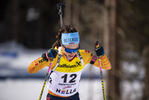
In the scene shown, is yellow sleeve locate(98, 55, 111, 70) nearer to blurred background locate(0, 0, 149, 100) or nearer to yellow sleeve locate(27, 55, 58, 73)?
yellow sleeve locate(27, 55, 58, 73)

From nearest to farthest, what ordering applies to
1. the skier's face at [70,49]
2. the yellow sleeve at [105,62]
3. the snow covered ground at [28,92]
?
the skier's face at [70,49], the yellow sleeve at [105,62], the snow covered ground at [28,92]

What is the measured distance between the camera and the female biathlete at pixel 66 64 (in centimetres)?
322

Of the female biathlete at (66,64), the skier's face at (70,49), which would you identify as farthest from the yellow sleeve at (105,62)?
Result: the skier's face at (70,49)

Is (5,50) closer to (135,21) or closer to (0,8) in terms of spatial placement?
(0,8)

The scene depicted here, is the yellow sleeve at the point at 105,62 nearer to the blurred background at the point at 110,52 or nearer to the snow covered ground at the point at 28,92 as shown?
the blurred background at the point at 110,52

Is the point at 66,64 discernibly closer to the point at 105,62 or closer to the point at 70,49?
the point at 70,49

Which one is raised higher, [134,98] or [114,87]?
[114,87]

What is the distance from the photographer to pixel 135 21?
890 centimetres

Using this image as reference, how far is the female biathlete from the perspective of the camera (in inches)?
127

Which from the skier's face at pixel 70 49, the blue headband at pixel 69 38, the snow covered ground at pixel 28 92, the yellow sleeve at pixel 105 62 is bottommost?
the snow covered ground at pixel 28 92

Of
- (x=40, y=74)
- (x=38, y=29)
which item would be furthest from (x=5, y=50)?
(x=40, y=74)

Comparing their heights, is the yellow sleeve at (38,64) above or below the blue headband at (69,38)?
below

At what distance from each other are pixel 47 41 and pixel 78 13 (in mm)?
16603

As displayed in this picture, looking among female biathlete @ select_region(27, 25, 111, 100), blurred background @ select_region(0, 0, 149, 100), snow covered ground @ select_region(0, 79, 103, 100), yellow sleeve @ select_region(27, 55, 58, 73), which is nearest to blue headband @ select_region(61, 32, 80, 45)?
female biathlete @ select_region(27, 25, 111, 100)
